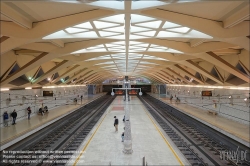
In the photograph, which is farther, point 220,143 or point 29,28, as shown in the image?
point 220,143

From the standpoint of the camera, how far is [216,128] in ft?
47.8

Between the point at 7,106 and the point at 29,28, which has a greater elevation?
the point at 29,28

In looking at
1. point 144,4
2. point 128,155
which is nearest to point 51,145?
point 128,155

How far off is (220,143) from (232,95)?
278 inches

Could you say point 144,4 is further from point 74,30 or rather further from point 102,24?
point 74,30

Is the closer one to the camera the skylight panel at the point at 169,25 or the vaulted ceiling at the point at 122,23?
the vaulted ceiling at the point at 122,23

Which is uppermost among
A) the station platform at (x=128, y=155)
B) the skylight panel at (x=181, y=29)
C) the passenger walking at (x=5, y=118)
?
the skylight panel at (x=181, y=29)

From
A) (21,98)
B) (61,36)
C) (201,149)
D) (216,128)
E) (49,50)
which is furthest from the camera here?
(21,98)

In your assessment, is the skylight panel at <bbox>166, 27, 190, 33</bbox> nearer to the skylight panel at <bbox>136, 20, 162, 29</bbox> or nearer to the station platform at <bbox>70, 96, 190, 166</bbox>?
the skylight panel at <bbox>136, 20, 162, 29</bbox>

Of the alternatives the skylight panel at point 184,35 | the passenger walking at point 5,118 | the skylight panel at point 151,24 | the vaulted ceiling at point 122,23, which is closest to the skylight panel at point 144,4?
the vaulted ceiling at point 122,23

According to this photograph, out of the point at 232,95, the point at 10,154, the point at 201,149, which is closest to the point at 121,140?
the point at 201,149

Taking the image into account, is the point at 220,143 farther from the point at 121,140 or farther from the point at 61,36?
the point at 61,36

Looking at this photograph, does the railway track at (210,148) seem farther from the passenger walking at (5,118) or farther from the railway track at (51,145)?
the passenger walking at (5,118)

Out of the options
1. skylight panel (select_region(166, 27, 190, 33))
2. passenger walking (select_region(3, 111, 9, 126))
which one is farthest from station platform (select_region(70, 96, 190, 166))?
passenger walking (select_region(3, 111, 9, 126))
